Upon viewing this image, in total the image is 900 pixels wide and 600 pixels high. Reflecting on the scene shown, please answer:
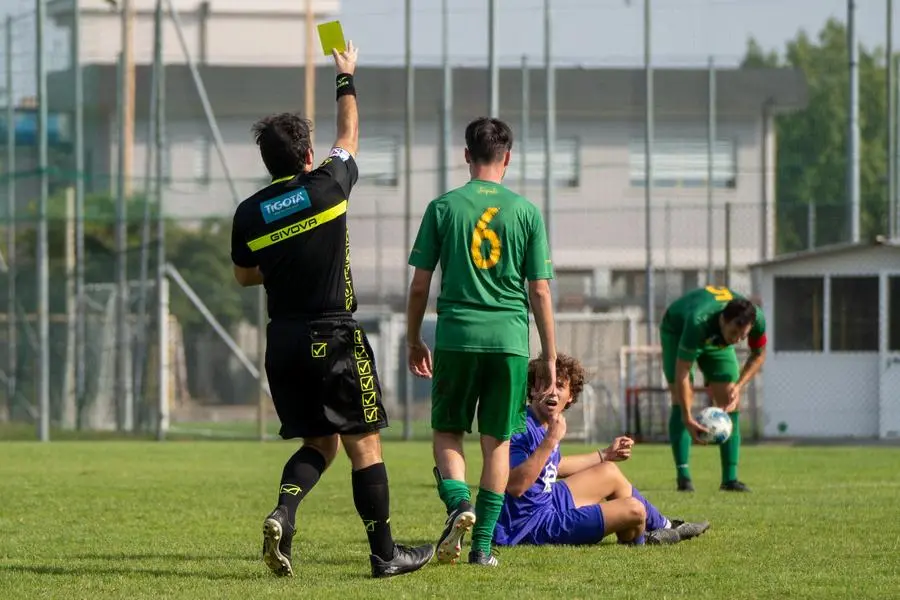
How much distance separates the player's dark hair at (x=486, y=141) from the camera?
7234mm

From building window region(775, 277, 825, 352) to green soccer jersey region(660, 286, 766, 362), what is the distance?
10.7 m

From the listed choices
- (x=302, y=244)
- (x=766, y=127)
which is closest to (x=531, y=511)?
(x=302, y=244)

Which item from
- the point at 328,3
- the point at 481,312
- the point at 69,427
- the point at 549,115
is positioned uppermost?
the point at 328,3

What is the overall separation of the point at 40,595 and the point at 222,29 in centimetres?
2996

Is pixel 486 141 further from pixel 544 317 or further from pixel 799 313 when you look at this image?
pixel 799 313

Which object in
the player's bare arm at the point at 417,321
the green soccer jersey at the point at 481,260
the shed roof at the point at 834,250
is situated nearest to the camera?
the green soccer jersey at the point at 481,260

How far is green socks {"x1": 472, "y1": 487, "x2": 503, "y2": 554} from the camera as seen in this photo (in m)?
7.25

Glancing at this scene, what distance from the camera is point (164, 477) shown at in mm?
14562

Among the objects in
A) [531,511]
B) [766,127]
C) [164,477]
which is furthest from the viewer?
[766,127]

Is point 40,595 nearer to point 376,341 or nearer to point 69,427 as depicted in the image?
point 69,427

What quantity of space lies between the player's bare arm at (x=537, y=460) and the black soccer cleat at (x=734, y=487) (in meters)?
4.78

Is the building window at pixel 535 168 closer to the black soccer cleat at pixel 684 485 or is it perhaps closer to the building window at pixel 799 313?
the building window at pixel 799 313

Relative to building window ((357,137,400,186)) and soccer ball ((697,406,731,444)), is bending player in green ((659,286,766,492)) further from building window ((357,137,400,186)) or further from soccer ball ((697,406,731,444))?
building window ((357,137,400,186))

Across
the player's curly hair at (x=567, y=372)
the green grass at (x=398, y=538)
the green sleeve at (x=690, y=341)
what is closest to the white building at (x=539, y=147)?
the green grass at (x=398, y=538)
